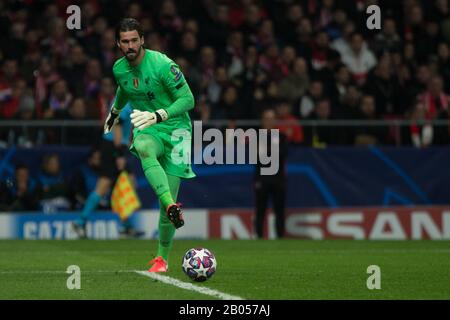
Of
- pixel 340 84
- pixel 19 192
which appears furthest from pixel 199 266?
pixel 340 84

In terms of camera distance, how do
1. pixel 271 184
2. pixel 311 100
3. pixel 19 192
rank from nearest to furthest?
1. pixel 19 192
2. pixel 271 184
3. pixel 311 100

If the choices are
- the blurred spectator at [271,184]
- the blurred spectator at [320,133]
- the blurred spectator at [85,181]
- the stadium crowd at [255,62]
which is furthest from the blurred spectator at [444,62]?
the blurred spectator at [85,181]

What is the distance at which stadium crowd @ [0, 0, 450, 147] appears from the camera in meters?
17.4

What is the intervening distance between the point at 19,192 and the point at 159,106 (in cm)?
692

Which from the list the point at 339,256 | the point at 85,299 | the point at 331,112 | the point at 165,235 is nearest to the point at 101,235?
the point at 331,112

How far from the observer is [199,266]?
905cm

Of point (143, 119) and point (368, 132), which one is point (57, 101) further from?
point (143, 119)

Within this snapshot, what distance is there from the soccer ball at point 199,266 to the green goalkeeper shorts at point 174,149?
1135 mm

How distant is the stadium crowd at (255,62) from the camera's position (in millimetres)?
17359

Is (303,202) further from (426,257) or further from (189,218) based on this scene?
(426,257)

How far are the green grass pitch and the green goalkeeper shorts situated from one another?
95 cm

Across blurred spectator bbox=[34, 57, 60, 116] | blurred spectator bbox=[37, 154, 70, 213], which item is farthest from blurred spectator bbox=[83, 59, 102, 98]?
blurred spectator bbox=[37, 154, 70, 213]

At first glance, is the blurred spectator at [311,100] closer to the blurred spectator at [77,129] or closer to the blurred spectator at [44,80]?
the blurred spectator at [77,129]

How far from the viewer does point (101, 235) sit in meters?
16.9
